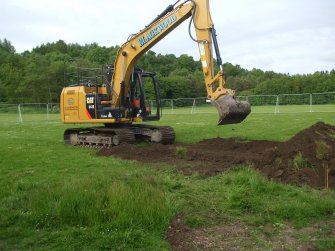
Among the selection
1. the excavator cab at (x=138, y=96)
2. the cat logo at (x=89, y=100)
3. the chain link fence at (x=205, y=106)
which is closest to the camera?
the excavator cab at (x=138, y=96)

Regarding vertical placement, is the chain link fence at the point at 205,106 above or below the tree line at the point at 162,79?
below

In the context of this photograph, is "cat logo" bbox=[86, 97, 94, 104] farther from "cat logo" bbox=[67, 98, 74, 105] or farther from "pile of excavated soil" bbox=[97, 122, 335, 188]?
"pile of excavated soil" bbox=[97, 122, 335, 188]

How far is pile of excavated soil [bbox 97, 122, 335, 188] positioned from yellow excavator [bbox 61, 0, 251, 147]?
1.67m

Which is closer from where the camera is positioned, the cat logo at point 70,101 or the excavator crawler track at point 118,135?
the excavator crawler track at point 118,135

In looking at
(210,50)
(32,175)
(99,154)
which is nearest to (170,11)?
(210,50)

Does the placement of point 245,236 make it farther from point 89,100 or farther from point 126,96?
point 89,100

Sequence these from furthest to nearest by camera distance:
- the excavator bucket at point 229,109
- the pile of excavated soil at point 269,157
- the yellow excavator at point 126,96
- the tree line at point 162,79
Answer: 1. the tree line at point 162,79
2. the yellow excavator at point 126,96
3. the excavator bucket at point 229,109
4. the pile of excavated soil at point 269,157

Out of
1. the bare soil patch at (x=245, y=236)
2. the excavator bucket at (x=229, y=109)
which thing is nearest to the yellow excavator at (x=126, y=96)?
the excavator bucket at (x=229, y=109)

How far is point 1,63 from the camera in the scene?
94.8m

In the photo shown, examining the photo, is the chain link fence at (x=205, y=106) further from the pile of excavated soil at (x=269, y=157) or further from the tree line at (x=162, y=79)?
the pile of excavated soil at (x=269, y=157)

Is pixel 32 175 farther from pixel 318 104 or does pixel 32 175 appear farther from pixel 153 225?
pixel 318 104

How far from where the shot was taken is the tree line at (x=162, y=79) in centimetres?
7000

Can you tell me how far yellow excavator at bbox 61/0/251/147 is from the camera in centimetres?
1255

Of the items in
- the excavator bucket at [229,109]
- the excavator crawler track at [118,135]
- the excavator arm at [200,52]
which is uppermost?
the excavator arm at [200,52]
